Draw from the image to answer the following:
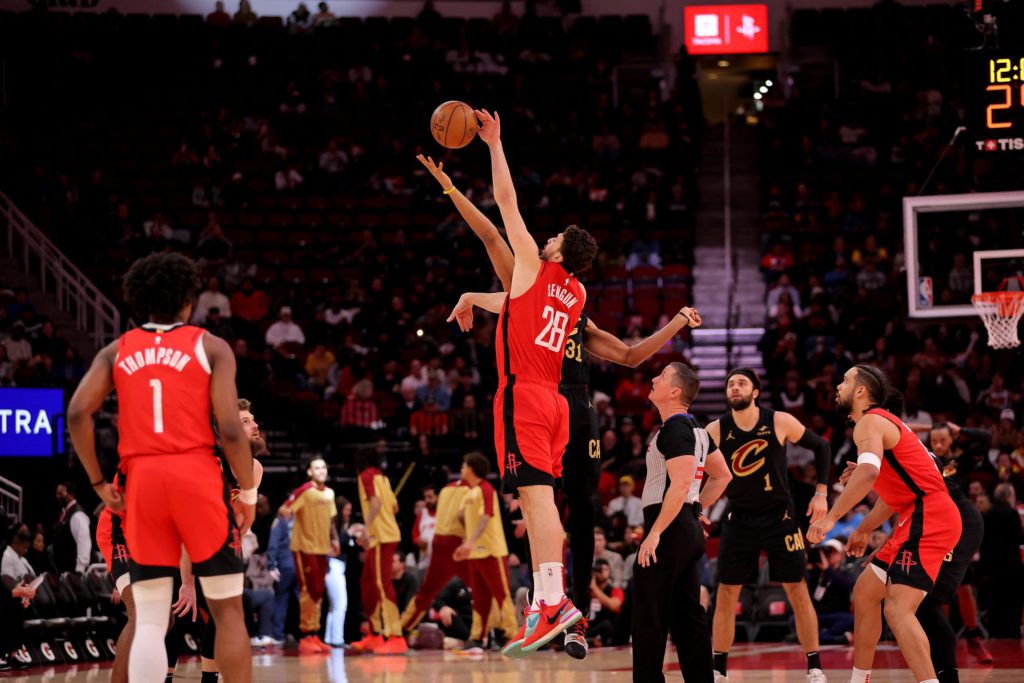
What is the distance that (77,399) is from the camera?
5.56 m

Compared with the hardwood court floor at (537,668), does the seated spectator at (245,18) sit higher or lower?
higher

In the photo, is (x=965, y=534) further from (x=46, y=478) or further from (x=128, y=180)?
(x=128, y=180)

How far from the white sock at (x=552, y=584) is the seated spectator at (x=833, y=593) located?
7.73 m

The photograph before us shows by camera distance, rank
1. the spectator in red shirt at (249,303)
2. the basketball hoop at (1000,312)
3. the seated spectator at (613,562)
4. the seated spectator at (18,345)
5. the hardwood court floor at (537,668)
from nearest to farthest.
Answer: the hardwood court floor at (537,668) → the basketball hoop at (1000,312) → the seated spectator at (613,562) → the seated spectator at (18,345) → the spectator in red shirt at (249,303)

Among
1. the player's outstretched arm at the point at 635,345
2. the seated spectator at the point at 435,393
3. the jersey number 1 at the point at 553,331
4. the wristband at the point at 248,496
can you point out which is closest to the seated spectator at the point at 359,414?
the seated spectator at the point at 435,393

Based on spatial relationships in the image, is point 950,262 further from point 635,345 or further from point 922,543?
point 635,345

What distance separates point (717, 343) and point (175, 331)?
16.2m

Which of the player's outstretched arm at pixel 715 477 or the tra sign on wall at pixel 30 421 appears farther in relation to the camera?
the tra sign on wall at pixel 30 421

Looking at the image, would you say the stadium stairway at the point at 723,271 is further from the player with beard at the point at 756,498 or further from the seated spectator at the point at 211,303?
the player with beard at the point at 756,498

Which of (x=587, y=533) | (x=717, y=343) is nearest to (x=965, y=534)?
(x=587, y=533)

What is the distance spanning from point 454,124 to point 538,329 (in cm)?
127

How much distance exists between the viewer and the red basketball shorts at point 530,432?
708 centimetres

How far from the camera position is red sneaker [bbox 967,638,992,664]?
11.4 m

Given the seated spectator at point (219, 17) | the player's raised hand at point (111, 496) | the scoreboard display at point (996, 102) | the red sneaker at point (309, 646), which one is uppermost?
the seated spectator at point (219, 17)
